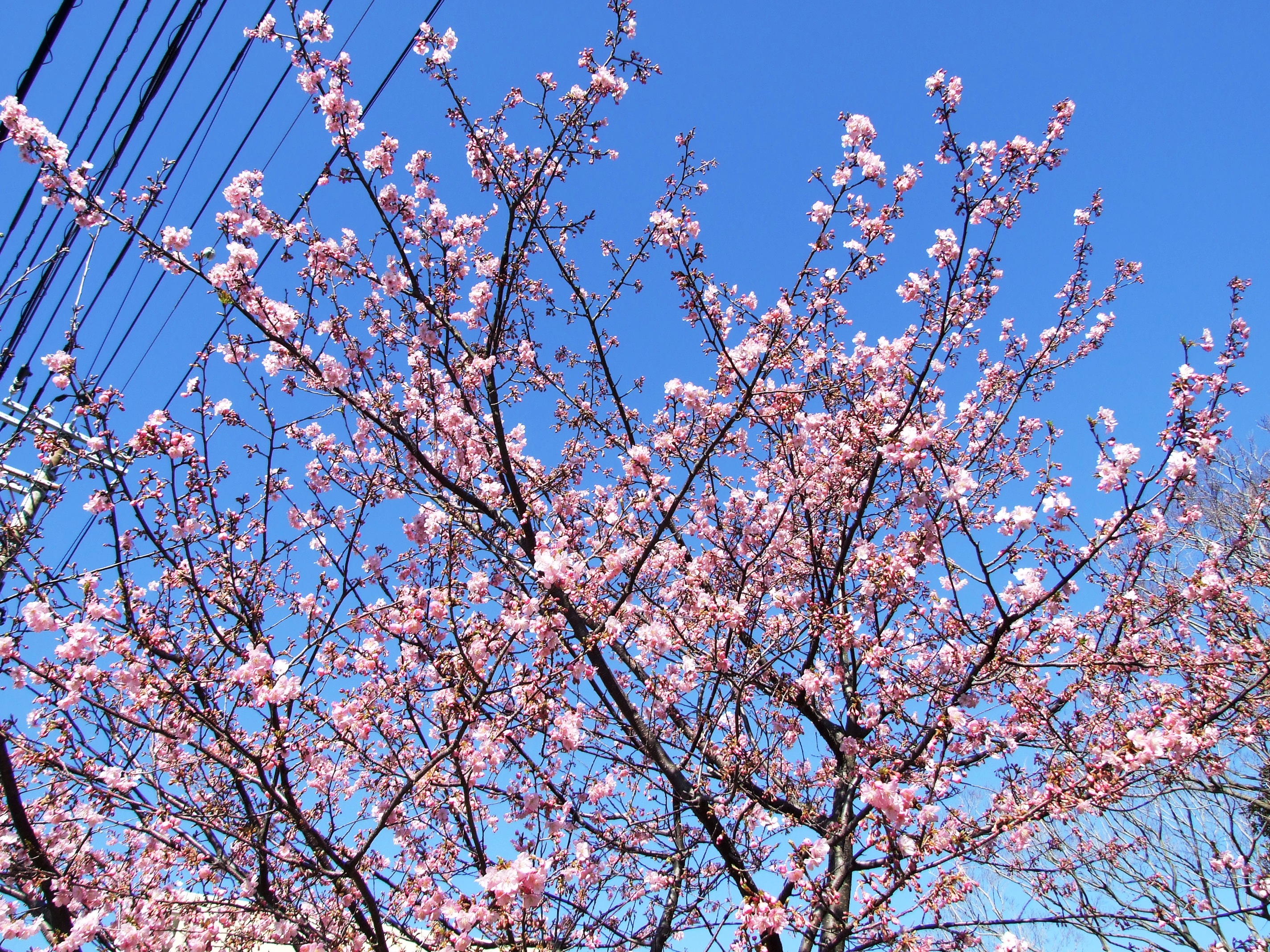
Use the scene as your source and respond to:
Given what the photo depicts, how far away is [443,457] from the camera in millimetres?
5633

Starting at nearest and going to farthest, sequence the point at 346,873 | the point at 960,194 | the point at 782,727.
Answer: the point at 346,873
the point at 960,194
the point at 782,727

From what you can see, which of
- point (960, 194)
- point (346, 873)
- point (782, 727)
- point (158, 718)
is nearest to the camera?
point (346, 873)

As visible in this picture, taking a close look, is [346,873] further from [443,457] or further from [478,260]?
[478,260]

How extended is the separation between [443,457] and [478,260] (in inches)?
69.1

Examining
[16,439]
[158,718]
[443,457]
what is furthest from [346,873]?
[16,439]

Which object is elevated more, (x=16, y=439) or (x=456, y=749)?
(x=16, y=439)

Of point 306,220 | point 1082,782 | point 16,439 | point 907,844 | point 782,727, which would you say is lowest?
point 907,844

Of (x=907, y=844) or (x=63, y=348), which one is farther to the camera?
(x=63, y=348)

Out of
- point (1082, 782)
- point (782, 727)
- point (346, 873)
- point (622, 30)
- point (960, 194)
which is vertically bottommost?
point (346, 873)

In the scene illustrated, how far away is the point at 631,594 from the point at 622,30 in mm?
4354

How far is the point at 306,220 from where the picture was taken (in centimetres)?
508

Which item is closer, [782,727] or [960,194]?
[960,194]

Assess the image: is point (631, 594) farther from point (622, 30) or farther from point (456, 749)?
point (622, 30)

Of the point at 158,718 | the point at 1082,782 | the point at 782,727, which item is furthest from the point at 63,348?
the point at 1082,782
